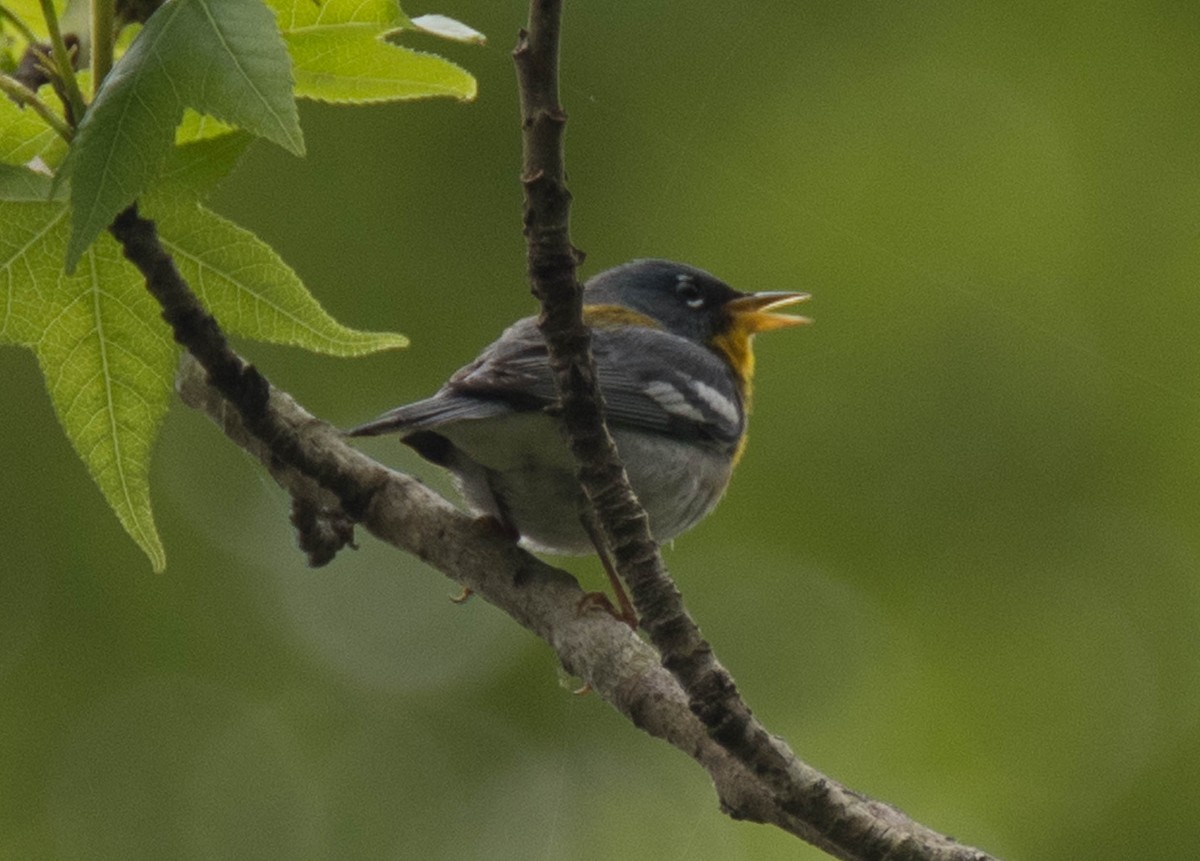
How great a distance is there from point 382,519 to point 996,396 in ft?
12.8

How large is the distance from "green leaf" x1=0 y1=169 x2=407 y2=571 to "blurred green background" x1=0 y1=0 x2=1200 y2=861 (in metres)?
3.43

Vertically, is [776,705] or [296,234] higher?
[296,234]

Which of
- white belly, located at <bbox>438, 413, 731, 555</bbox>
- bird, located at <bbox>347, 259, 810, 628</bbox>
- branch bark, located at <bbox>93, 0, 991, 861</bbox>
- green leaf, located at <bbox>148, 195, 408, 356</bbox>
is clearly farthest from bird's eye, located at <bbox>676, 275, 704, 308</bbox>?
green leaf, located at <bbox>148, 195, 408, 356</bbox>

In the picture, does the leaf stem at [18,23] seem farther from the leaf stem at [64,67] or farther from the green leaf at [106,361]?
the green leaf at [106,361]

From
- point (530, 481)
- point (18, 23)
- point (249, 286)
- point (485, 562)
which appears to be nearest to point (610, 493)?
point (249, 286)

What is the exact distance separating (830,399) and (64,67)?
451 centimetres

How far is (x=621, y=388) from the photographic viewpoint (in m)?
4.74

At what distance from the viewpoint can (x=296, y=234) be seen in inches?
238

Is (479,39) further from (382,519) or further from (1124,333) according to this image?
(1124,333)

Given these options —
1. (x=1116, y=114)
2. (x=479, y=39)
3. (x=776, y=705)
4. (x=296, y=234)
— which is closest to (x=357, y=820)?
(x=776, y=705)

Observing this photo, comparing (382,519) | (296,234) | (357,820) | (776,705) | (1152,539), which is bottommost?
(357,820)

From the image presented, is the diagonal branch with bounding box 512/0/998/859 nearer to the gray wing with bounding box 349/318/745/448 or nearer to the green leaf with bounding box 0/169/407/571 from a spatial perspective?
the green leaf with bounding box 0/169/407/571

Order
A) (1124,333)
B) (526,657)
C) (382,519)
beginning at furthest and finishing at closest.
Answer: (526,657) < (1124,333) < (382,519)

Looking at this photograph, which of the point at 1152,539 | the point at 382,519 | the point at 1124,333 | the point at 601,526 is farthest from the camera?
the point at 1152,539
